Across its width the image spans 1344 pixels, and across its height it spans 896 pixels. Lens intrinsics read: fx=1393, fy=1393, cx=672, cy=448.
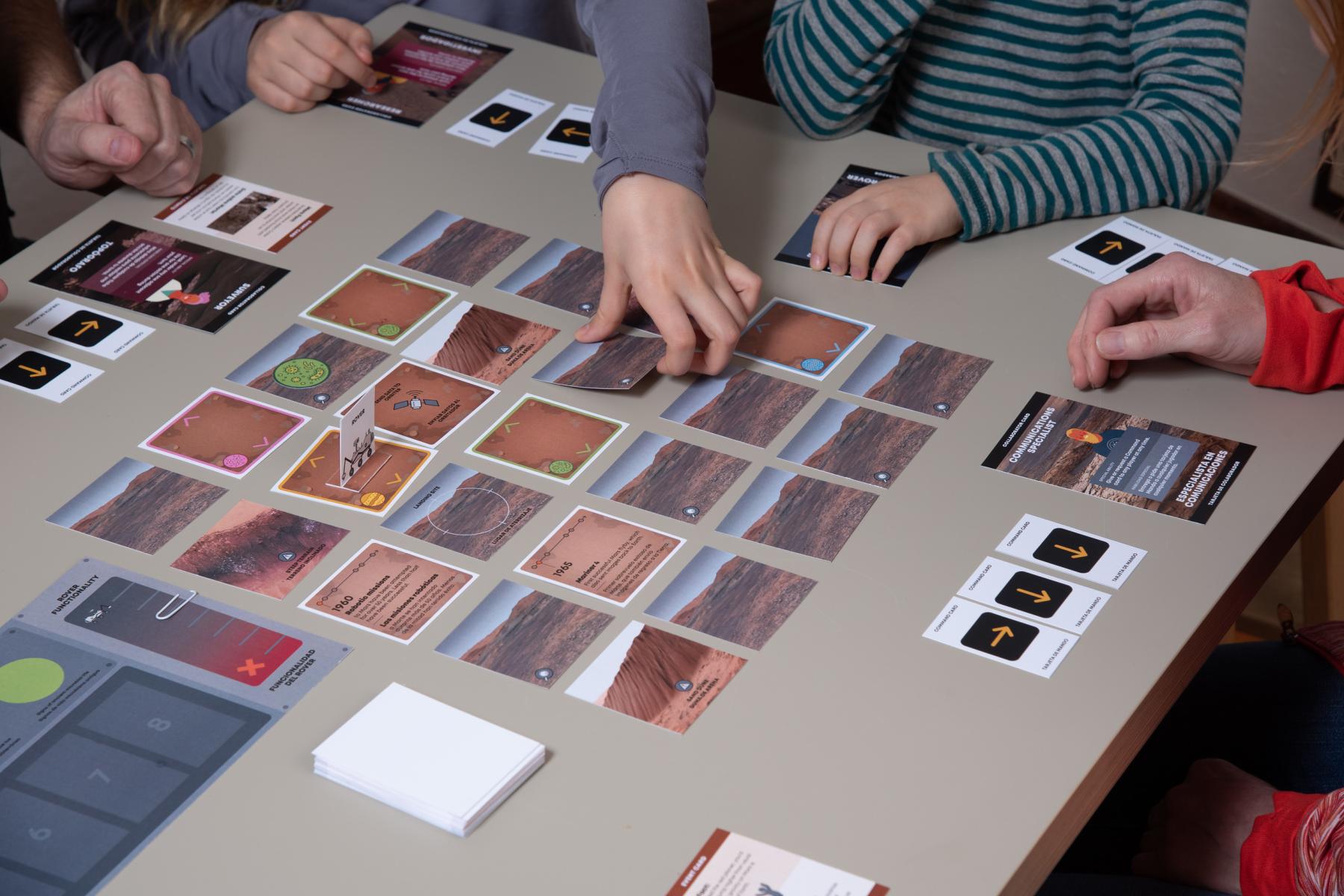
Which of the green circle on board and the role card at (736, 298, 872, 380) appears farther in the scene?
the role card at (736, 298, 872, 380)

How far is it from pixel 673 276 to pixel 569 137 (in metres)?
0.37

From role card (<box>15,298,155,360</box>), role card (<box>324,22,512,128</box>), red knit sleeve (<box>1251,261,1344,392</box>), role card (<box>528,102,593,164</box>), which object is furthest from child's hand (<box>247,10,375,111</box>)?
red knit sleeve (<box>1251,261,1344,392</box>)

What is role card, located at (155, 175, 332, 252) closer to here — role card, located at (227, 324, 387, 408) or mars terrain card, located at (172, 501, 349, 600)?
role card, located at (227, 324, 387, 408)

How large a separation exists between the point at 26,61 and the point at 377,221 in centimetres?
82

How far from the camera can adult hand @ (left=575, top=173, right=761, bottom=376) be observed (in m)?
1.21

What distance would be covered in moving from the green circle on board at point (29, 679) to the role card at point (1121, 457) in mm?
718

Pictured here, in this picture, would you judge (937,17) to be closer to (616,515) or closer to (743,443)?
(743,443)

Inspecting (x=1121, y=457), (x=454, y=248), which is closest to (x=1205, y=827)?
(x=1121, y=457)

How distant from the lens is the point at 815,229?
1.37 metres

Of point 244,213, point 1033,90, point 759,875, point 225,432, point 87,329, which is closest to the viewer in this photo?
point 759,875

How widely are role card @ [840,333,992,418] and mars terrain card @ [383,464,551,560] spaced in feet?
1.01

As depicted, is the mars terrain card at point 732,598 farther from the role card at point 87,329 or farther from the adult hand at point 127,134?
the adult hand at point 127,134

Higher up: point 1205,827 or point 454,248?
point 454,248

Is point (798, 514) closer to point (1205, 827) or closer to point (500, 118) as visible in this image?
point (1205, 827)
